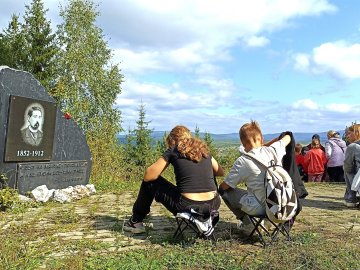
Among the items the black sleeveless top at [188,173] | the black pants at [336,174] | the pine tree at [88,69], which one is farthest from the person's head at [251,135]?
the pine tree at [88,69]

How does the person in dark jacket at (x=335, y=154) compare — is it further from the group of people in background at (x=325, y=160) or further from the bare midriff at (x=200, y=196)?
the bare midriff at (x=200, y=196)

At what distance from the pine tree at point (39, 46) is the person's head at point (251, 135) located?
25235 millimetres

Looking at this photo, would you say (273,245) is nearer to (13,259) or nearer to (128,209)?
(13,259)

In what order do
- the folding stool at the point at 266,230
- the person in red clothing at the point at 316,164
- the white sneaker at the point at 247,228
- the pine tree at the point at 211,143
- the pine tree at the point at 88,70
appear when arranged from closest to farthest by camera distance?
the folding stool at the point at 266,230 → the white sneaker at the point at 247,228 → the person in red clothing at the point at 316,164 → the pine tree at the point at 211,143 → the pine tree at the point at 88,70

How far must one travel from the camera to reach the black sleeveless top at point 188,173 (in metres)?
4.80

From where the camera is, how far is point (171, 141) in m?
4.96

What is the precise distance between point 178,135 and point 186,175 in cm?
48

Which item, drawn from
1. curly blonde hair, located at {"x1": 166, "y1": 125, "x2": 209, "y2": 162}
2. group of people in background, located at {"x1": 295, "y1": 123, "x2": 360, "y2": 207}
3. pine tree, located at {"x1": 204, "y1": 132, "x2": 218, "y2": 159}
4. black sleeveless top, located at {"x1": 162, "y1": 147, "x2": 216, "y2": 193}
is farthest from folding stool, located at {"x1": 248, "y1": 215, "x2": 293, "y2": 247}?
pine tree, located at {"x1": 204, "y1": 132, "x2": 218, "y2": 159}

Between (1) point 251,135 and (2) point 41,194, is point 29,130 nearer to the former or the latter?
(2) point 41,194

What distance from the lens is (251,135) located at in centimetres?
488

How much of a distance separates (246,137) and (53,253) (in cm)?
245

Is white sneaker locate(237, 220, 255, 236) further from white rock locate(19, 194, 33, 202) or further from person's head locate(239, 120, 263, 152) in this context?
white rock locate(19, 194, 33, 202)

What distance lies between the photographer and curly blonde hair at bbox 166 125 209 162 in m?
4.82

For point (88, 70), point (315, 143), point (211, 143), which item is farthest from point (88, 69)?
Answer: point (315, 143)
